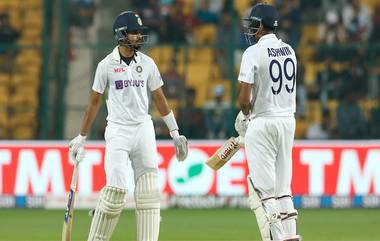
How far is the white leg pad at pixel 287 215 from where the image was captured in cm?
931

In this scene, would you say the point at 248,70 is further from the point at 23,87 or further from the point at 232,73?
the point at 23,87

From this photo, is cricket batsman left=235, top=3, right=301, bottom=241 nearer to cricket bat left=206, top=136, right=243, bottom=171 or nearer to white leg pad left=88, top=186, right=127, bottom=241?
cricket bat left=206, top=136, right=243, bottom=171

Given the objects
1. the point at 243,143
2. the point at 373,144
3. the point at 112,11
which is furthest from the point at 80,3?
the point at 243,143

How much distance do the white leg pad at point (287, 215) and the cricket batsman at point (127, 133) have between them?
96cm

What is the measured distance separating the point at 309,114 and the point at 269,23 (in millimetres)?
7002

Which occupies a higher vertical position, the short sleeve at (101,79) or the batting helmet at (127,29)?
the batting helmet at (127,29)

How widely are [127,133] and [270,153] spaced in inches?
43.9

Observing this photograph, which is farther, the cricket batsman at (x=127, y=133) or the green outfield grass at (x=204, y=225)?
the green outfield grass at (x=204, y=225)

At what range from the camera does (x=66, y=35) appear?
1647cm

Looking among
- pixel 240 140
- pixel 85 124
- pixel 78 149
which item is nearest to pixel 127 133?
pixel 85 124

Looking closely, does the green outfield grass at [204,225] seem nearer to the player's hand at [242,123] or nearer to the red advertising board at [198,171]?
the red advertising board at [198,171]

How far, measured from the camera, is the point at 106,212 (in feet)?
30.1

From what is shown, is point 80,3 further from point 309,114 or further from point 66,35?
point 309,114

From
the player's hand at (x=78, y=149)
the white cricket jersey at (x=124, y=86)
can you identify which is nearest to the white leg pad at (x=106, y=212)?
the player's hand at (x=78, y=149)
